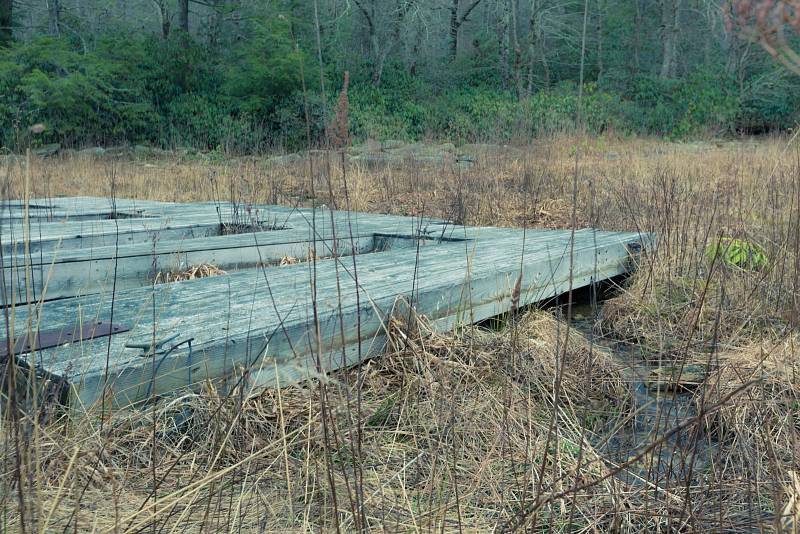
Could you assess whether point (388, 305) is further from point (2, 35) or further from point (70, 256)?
point (2, 35)

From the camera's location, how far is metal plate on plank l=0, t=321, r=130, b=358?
1956 millimetres

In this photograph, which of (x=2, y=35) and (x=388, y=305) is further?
(x=2, y=35)

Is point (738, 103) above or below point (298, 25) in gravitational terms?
below

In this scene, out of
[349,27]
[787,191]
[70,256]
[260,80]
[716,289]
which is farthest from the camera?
[349,27]

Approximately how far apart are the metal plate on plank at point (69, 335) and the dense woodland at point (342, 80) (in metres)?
11.6

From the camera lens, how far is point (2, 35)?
61.0 feet

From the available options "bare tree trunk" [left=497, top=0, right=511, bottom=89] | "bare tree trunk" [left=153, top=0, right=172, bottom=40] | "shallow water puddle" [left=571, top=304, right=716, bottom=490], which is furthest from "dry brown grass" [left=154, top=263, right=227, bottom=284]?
"bare tree trunk" [left=497, top=0, right=511, bottom=89]

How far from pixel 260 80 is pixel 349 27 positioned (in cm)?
631

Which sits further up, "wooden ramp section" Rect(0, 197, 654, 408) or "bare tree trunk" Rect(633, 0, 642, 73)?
"bare tree trunk" Rect(633, 0, 642, 73)

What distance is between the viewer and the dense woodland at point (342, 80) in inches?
663

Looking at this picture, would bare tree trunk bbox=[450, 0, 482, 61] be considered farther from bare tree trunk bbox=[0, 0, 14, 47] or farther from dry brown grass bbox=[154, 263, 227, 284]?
dry brown grass bbox=[154, 263, 227, 284]

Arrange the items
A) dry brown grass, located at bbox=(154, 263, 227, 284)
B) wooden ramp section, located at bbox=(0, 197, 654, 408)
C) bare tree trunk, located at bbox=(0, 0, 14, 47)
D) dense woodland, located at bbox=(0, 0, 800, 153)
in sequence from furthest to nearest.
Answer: bare tree trunk, located at bbox=(0, 0, 14, 47), dense woodland, located at bbox=(0, 0, 800, 153), dry brown grass, located at bbox=(154, 263, 227, 284), wooden ramp section, located at bbox=(0, 197, 654, 408)

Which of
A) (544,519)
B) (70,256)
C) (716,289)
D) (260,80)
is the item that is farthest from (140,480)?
(260,80)

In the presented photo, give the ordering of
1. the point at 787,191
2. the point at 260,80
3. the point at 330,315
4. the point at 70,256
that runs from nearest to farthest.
Answer: 1. the point at 330,315
2. the point at 70,256
3. the point at 787,191
4. the point at 260,80
